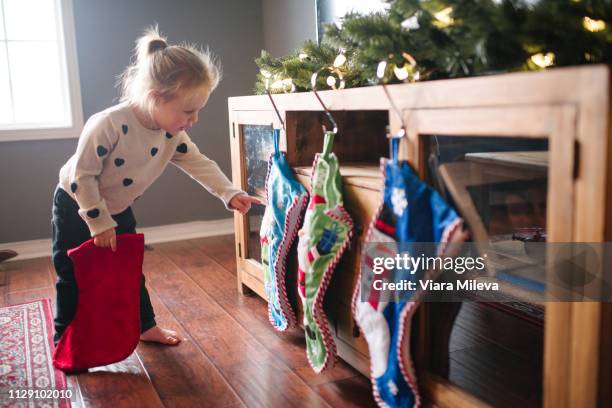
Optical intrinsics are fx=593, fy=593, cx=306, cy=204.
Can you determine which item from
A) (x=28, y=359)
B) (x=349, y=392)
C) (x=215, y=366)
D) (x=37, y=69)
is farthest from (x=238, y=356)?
(x=37, y=69)

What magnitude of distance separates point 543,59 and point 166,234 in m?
2.64

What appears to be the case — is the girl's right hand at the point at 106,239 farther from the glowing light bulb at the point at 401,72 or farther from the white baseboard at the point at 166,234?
the white baseboard at the point at 166,234

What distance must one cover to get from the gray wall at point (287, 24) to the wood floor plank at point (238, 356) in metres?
1.41

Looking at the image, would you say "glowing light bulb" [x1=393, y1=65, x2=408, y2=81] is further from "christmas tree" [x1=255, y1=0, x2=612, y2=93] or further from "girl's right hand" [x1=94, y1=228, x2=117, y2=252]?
"girl's right hand" [x1=94, y1=228, x2=117, y2=252]

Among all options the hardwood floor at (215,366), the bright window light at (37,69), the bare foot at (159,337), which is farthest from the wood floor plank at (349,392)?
the bright window light at (37,69)

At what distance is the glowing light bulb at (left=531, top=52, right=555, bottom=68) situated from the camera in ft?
3.68

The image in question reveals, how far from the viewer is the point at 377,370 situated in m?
1.34

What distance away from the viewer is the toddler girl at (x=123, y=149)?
5.43 ft

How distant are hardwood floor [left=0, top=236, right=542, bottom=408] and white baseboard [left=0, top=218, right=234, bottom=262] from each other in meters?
0.78

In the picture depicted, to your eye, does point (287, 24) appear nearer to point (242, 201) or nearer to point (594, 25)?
point (242, 201)

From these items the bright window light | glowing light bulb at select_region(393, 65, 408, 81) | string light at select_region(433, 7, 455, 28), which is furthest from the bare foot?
the bright window light

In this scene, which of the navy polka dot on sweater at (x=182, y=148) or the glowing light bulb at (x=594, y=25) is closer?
the glowing light bulb at (x=594, y=25)

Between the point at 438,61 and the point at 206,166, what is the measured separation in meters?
0.96

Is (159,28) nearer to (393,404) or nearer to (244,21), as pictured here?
(244,21)
